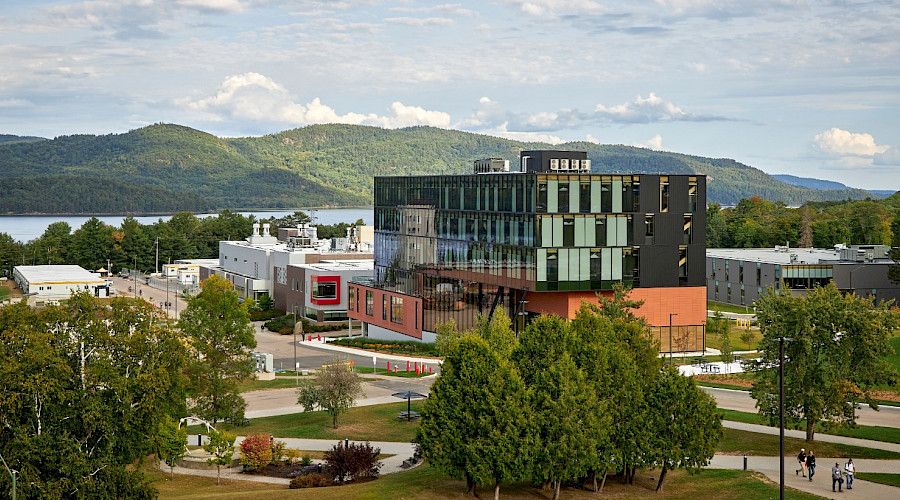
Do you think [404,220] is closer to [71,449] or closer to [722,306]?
[722,306]

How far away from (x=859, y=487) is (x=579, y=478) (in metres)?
10.6

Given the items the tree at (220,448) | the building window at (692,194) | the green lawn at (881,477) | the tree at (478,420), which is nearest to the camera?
the tree at (478,420)

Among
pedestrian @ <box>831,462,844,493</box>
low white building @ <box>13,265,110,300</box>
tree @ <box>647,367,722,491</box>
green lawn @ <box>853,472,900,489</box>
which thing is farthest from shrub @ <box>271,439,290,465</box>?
low white building @ <box>13,265,110,300</box>

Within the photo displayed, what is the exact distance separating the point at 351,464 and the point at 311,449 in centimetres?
733

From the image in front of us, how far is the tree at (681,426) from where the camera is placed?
3828 cm

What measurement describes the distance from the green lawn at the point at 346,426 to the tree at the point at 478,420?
12161 millimetres

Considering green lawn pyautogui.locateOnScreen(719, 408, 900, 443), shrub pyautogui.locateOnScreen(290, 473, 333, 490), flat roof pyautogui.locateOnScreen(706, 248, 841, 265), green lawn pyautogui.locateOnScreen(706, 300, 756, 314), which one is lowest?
shrub pyautogui.locateOnScreen(290, 473, 333, 490)

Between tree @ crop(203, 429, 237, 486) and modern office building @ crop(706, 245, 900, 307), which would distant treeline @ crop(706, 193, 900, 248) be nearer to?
modern office building @ crop(706, 245, 900, 307)

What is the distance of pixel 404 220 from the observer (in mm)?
93750

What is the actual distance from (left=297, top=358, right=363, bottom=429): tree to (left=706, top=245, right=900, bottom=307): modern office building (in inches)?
2406

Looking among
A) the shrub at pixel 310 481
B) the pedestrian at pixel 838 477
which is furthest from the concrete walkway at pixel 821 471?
the shrub at pixel 310 481

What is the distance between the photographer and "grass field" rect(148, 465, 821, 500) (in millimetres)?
37594

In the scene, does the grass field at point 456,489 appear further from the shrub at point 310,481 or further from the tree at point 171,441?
the tree at point 171,441

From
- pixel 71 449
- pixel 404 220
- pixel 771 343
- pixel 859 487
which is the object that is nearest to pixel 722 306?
pixel 404 220
